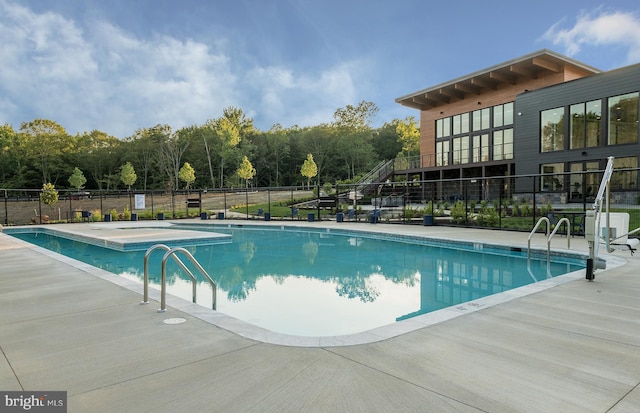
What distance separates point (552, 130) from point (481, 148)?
19.2 ft

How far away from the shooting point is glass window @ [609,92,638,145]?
59.9 ft

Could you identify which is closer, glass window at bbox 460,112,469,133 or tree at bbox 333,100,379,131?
glass window at bbox 460,112,469,133

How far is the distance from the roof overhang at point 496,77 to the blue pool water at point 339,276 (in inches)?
646

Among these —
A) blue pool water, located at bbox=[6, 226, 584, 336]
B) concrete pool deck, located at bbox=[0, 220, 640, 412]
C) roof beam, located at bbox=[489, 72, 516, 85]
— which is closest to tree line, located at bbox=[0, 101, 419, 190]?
Result: roof beam, located at bbox=[489, 72, 516, 85]

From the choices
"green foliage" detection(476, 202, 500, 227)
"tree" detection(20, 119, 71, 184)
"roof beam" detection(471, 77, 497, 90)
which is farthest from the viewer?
"tree" detection(20, 119, 71, 184)

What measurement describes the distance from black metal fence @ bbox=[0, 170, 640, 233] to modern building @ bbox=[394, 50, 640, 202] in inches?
21.5

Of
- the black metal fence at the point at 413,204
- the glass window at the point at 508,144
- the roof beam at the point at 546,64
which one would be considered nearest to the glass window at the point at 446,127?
the black metal fence at the point at 413,204

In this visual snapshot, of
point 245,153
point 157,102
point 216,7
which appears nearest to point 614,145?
point 216,7

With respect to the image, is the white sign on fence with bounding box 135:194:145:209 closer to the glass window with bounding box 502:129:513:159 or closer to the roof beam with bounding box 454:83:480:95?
the roof beam with bounding box 454:83:480:95

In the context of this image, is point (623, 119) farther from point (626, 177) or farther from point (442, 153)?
point (442, 153)

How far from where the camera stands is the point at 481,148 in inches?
1065

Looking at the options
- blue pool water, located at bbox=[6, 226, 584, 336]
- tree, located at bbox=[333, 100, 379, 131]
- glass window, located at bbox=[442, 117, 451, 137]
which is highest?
tree, located at bbox=[333, 100, 379, 131]

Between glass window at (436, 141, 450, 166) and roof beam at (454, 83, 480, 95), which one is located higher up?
roof beam at (454, 83, 480, 95)

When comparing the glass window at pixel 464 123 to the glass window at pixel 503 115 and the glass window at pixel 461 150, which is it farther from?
the glass window at pixel 503 115
